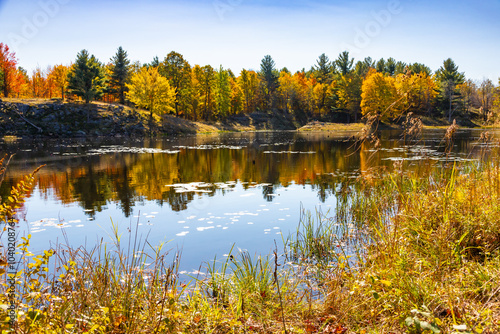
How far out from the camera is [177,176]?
59.6 feet

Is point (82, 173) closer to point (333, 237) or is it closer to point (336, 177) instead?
point (336, 177)

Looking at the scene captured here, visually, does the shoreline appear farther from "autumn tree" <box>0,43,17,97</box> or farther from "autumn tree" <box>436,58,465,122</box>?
"autumn tree" <box>436,58,465,122</box>

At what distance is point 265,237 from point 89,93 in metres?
52.8

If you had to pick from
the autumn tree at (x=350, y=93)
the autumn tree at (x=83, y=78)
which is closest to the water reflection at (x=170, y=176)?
the autumn tree at (x=83, y=78)

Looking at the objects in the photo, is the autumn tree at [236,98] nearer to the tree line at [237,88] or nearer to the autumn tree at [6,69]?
the tree line at [237,88]

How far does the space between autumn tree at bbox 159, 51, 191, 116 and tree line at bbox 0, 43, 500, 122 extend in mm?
198

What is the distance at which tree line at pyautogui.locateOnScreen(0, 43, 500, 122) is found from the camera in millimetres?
55188

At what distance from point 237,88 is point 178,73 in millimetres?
17780

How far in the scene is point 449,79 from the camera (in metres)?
83.8

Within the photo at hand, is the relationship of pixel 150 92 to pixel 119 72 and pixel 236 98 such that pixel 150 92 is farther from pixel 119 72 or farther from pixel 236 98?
pixel 236 98

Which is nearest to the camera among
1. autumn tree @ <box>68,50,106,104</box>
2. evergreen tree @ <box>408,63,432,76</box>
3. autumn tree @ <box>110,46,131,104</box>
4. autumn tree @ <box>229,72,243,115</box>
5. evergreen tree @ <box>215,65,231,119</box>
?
autumn tree @ <box>68,50,106,104</box>

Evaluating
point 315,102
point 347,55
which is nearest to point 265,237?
point 315,102

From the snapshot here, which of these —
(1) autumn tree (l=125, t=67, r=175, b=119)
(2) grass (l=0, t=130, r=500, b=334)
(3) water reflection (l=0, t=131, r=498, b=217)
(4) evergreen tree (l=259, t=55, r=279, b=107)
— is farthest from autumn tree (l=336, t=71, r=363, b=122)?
(2) grass (l=0, t=130, r=500, b=334)

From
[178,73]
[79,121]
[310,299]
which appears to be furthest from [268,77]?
[310,299]
